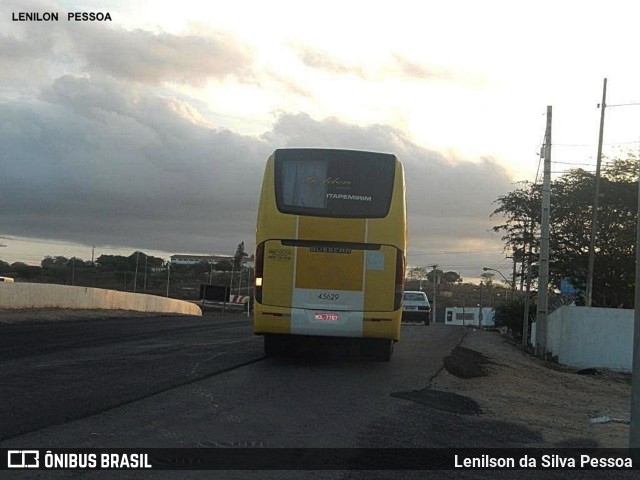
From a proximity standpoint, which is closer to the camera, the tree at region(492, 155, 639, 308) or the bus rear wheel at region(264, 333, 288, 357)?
the bus rear wheel at region(264, 333, 288, 357)

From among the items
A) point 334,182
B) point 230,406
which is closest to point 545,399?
point 334,182

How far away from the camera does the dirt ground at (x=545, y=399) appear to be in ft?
33.5

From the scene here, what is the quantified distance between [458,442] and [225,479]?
2.93 metres

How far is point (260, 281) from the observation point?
524 inches

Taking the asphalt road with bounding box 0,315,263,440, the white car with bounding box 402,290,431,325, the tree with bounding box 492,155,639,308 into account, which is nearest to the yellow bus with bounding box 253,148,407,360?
the asphalt road with bounding box 0,315,263,440

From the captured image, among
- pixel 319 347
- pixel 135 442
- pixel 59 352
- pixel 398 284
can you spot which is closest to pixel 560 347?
pixel 319 347

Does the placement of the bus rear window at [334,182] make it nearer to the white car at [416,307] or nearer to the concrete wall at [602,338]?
the concrete wall at [602,338]

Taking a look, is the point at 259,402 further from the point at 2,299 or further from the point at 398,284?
the point at 2,299

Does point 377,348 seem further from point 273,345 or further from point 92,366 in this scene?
point 92,366

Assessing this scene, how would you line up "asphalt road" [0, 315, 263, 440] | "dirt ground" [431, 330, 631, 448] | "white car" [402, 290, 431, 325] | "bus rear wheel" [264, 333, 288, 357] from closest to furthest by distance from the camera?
"asphalt road" [0, 315, 263, 440] → "dirt ground" [431, 330, 631, 448] → "bus rear wheel" [264, 333, 288, 357] → "white car" [402, 290, 431, 325]

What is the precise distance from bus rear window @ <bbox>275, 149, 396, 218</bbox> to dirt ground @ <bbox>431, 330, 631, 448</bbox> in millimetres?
3085

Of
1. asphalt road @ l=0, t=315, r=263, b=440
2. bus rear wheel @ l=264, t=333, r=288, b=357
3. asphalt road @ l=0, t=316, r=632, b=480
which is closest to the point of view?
asphalt road @ l=0, t=316, r=632, b=480

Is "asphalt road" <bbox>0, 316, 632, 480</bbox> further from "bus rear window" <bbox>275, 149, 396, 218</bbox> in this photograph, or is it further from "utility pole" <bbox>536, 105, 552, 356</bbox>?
"utility pole" <bbox>536, 105, 552, 356</bbox>

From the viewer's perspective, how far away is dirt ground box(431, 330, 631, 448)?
10203 millimetres
